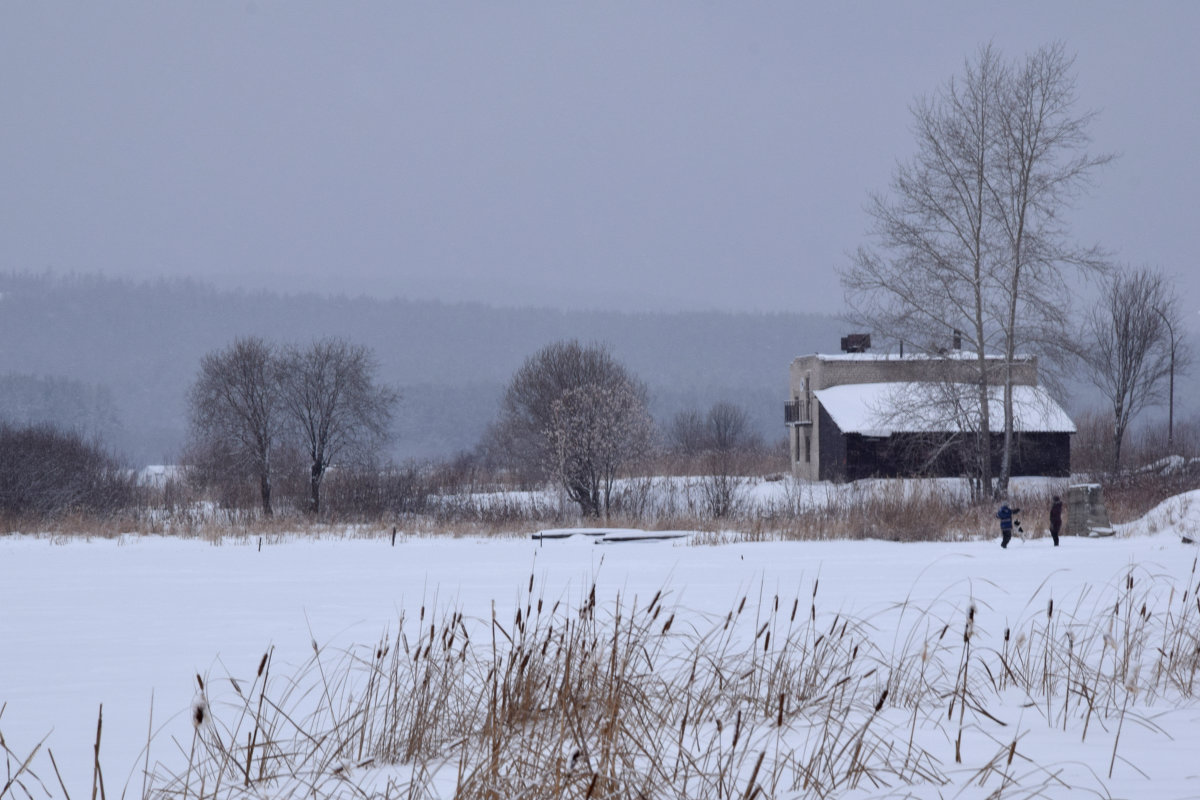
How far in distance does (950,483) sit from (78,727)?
106ft

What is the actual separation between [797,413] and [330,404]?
877 inches

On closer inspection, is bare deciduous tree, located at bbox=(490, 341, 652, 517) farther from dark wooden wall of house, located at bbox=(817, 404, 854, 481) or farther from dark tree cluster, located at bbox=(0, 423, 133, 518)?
dark tree cluster, located at bbox=(0, 423, 133, 518)

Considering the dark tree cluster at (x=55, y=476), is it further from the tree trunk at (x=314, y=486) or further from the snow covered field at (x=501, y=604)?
the snow covered field at (x=501, y=604)

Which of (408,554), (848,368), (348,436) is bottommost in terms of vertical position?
(408,554)

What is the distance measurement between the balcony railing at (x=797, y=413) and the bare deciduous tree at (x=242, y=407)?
78.8ft

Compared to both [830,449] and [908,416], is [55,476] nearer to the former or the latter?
[908,416]

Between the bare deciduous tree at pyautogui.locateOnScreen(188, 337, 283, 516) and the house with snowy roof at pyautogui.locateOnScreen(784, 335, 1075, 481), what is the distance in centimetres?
2346

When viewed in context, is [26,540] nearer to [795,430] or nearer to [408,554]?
[408,554]

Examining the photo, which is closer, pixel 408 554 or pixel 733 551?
pixel 733 551

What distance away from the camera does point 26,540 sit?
21.6 m

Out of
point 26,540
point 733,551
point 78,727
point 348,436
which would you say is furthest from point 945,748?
point 348,436

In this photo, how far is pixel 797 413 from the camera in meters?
48.8

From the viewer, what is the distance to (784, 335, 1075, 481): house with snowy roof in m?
27.9

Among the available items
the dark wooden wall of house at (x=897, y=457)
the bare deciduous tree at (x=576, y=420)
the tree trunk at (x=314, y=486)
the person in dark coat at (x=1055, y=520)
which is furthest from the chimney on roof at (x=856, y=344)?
the person in dark coat at (x=1055, y=520)
